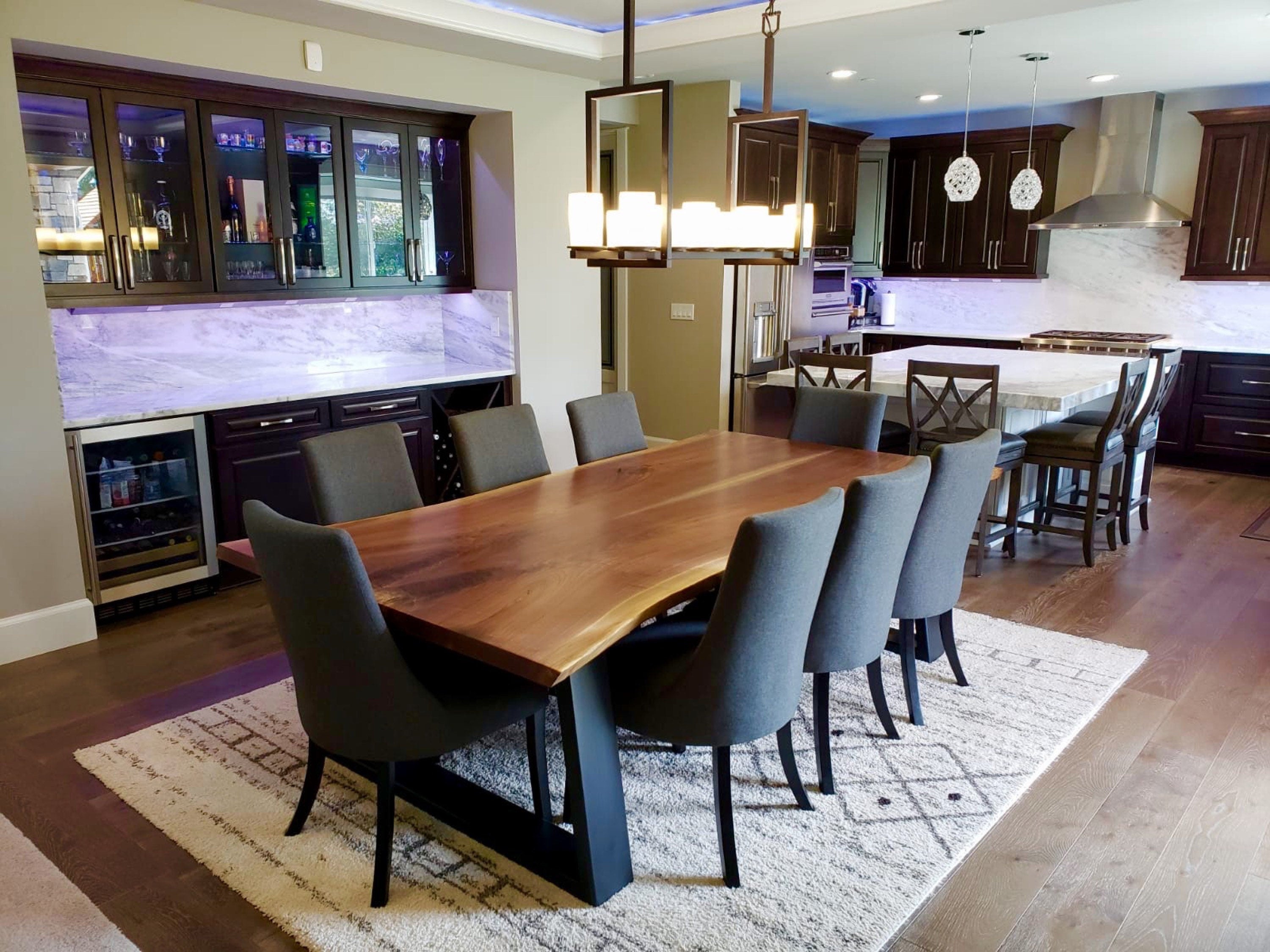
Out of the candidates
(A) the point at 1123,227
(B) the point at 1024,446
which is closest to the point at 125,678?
(B) the point at 1024,446

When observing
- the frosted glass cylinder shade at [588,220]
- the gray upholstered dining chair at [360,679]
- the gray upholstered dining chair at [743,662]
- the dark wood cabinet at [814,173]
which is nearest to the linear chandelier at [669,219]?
the frosted glass cylinder shade at [588,220]

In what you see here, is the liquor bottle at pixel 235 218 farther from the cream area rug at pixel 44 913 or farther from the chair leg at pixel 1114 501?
the chair leg at pixel 1114 501

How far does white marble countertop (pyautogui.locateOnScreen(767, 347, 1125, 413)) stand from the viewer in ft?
14.4

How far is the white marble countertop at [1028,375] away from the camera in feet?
14.4

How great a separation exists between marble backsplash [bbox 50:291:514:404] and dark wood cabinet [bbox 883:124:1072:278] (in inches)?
168

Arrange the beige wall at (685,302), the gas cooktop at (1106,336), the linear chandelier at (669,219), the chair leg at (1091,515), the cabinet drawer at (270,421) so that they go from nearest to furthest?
the linear chandelier at (669,219) → the cabinet drawer at (270,421) → the chair leg at (1091,515) → the beige wall at (685,302) → the gas cooktop at (1106,336)

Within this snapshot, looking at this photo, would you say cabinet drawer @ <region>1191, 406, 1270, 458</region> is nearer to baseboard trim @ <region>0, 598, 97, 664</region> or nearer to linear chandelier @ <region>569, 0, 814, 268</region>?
linear chandelier @ <region>569, 0, 814, 268</region>

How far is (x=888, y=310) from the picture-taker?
8586 millimetres

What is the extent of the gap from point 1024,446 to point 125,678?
4134mm

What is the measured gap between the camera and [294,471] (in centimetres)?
448

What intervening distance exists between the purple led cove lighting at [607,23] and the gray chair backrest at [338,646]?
3312 millimetres

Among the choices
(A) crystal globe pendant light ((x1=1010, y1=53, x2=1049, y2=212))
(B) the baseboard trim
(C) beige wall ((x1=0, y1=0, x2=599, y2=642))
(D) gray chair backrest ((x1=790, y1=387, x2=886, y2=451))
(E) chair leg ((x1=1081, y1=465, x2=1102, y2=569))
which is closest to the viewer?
(C) beige wall ((x1=0, y1=0, x2=599, y2=642))

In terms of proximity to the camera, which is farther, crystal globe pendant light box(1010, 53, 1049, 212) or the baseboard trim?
crystal globe pendant light box(1010, 53, 1049, 212)

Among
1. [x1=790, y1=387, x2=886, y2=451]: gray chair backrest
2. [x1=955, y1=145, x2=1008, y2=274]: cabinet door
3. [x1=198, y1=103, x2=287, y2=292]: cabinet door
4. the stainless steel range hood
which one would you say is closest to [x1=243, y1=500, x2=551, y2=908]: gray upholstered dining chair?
[x1=790, y1=387, x2=886, y2=451]: gray chair backrest
